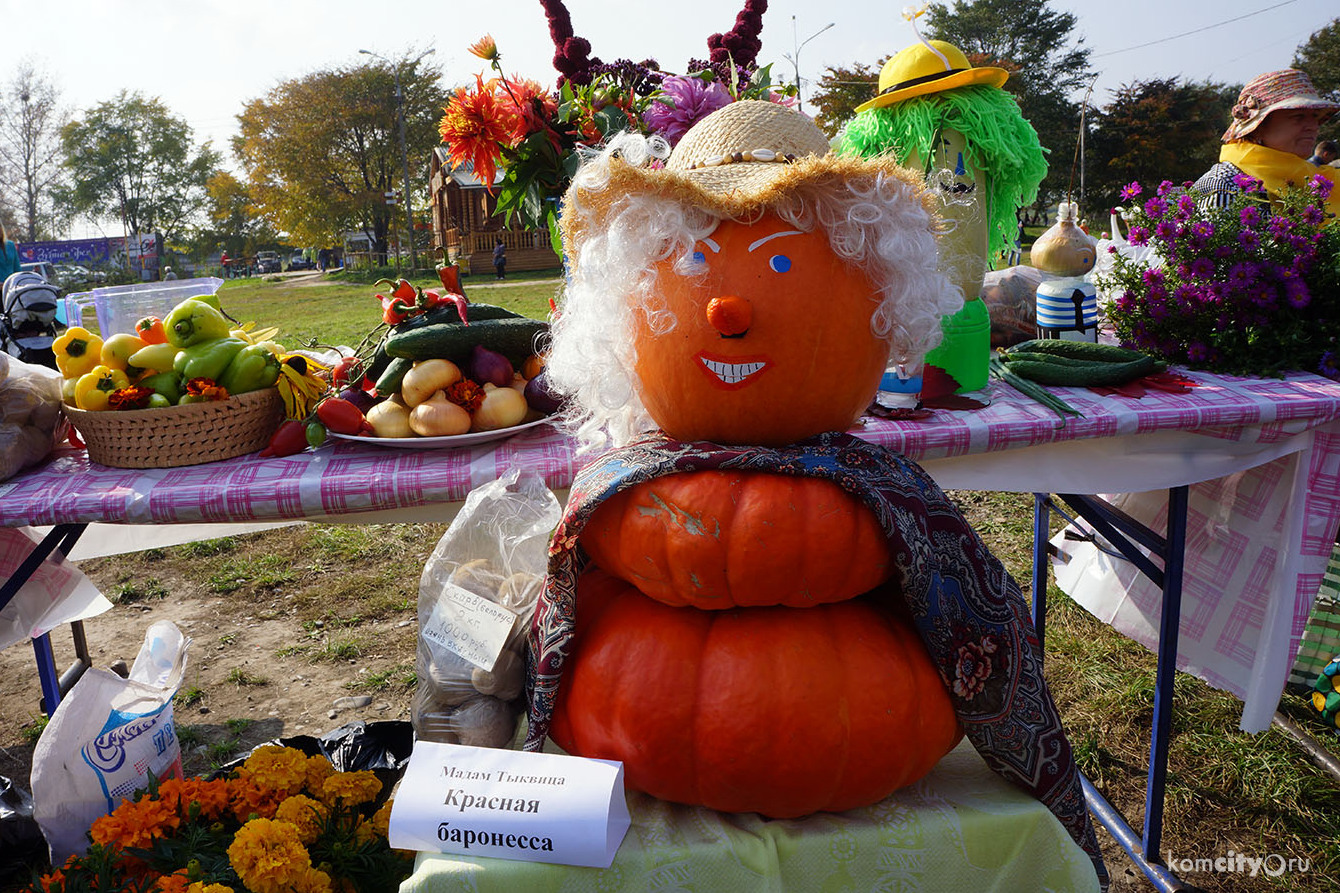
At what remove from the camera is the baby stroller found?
92.7 inches

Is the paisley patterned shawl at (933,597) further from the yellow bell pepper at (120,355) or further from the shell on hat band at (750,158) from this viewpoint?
the yellow bell pepper at (120,355)

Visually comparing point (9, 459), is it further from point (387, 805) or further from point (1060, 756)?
point (1060, 756)

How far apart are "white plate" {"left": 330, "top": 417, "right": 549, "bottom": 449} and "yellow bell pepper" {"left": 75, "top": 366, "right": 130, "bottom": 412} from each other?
0.45 meters

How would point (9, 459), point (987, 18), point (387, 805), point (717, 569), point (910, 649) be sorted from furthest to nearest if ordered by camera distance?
point (987, 18) < point (9, 459) < point (387, 805) < point (910, 649) < point (717, 569)

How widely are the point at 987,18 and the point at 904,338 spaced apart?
1468 inches

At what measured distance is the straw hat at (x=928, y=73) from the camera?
1.83m

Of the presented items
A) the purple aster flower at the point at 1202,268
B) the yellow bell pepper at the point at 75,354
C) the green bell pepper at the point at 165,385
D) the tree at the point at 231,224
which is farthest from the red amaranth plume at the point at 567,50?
the tree at the point at 231,224

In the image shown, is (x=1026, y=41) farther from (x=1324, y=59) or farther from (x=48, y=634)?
(x=48, y=634)

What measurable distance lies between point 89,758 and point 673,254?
4.79 feet

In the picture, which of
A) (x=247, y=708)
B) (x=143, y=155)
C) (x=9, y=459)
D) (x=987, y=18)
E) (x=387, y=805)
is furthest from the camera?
(x=143, y=155)

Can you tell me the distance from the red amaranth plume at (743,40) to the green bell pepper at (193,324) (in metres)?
1.37

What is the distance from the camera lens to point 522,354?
2.00m

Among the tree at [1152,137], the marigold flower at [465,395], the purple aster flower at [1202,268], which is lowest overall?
the marigold flower at [465,395]

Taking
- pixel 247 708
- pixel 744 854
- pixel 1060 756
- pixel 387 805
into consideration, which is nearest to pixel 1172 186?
pixel 1060 756
